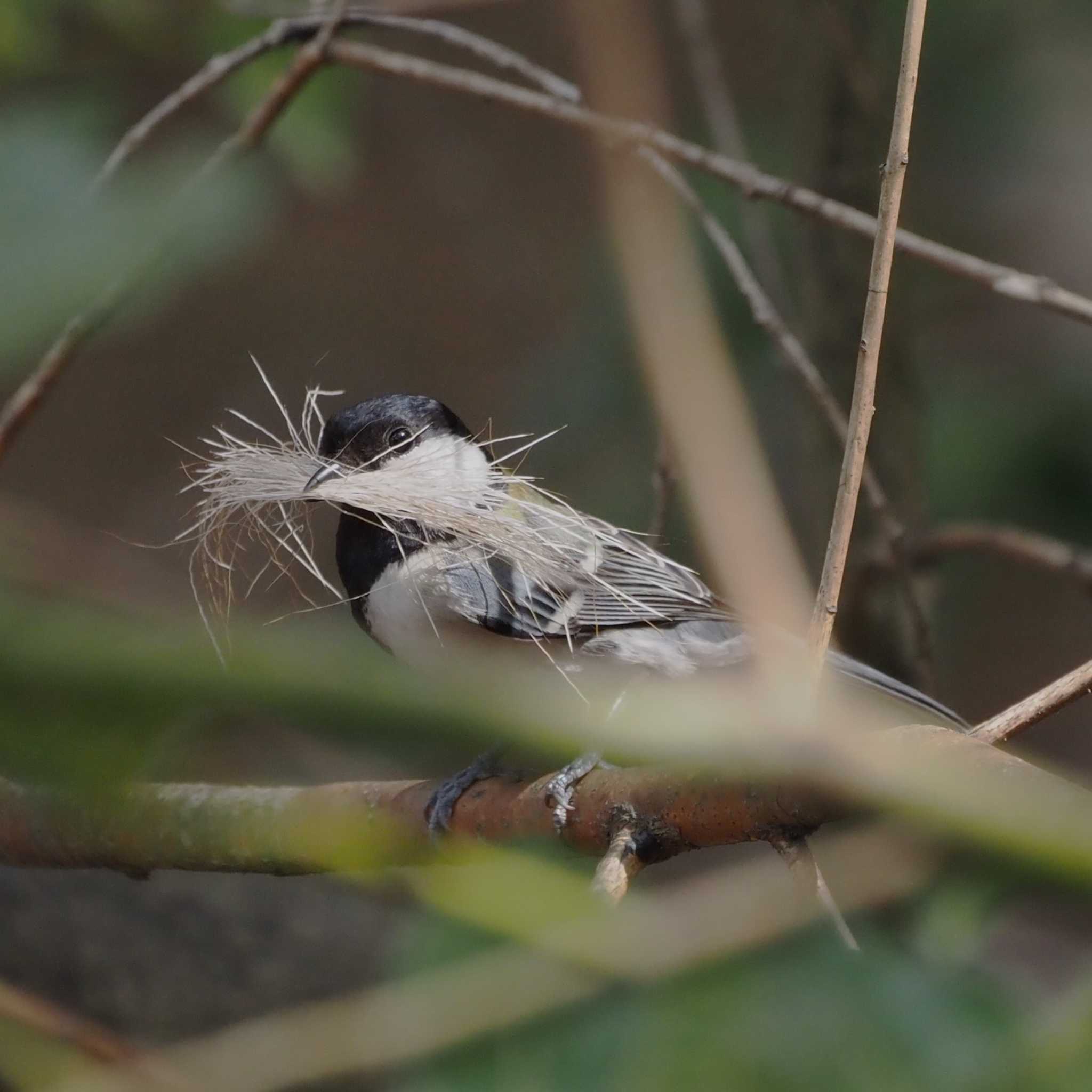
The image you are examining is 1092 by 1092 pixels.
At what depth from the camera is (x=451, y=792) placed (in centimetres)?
170

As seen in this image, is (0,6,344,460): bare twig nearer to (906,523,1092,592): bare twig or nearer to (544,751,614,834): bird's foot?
(544,751,614,834): bird's foot

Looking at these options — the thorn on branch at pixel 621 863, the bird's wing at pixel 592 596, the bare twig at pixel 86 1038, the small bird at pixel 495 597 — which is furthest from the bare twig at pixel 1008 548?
the bare twig at pixel 86 1038

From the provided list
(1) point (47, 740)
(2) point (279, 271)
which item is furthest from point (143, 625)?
(2) point (279, 271)

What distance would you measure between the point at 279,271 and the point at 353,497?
167 inches

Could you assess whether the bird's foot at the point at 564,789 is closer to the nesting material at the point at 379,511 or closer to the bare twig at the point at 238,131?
the nesting material at the point at 379,511

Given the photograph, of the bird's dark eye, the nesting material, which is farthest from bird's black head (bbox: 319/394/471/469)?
the nesting material

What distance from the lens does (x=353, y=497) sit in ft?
3.74

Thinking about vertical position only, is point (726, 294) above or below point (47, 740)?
above

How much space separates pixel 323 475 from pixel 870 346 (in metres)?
0.61

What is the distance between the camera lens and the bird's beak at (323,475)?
1.23 meters

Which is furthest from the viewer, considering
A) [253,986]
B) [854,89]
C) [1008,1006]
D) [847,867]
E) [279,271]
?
[279,271]

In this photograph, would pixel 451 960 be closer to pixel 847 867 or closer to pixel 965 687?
pixel 847 867

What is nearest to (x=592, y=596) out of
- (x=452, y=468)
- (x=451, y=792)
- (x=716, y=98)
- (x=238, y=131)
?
(x=451, y=792)

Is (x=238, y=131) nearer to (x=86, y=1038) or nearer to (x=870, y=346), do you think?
(x=870, y=346)
